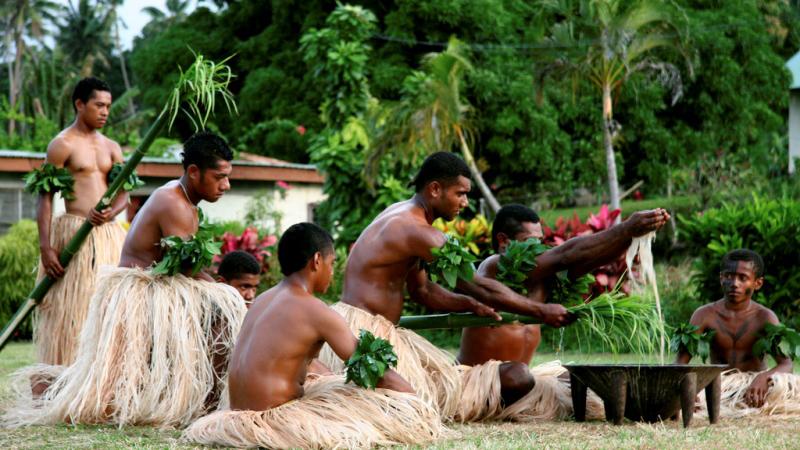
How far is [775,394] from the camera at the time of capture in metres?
5.41

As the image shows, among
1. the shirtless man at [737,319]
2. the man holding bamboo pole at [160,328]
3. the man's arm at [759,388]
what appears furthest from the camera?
the shirtless man at [737,319]

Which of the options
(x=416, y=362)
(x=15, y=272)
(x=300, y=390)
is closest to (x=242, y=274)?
(x=416, y=362)

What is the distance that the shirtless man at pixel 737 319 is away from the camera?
580 centimetres

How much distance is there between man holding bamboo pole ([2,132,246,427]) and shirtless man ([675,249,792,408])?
2.40 metres

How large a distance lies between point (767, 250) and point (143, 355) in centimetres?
616

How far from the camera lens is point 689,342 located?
571 cm

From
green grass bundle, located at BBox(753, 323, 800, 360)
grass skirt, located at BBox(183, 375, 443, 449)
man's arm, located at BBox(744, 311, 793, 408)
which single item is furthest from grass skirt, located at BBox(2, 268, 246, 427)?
green grass bundle, located at BBox(753, 323, 800, 360)

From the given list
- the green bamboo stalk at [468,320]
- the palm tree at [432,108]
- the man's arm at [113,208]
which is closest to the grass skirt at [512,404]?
the green bamboo stalk at [468,320]

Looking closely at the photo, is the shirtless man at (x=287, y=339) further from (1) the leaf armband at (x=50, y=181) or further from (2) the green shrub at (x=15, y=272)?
(2) the green shrub at (x=15, y=272)

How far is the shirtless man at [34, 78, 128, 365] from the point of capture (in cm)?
593

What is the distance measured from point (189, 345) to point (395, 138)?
9.70 metres

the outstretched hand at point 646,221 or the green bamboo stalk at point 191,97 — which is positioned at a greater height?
the green bamboo stalk at point 191,97

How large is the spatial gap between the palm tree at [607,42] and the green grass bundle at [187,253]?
11.5 m

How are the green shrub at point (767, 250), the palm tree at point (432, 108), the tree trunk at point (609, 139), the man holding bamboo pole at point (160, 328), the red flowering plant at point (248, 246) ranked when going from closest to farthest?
1. the man holding bamboo pole at point (160, 328)
2. the green shrub at point (767, 250)
3. the red flowering plant at point (248, 246)
4. the palm tree at point (432, 108)
5. the tree trunk at point (609, 139)
